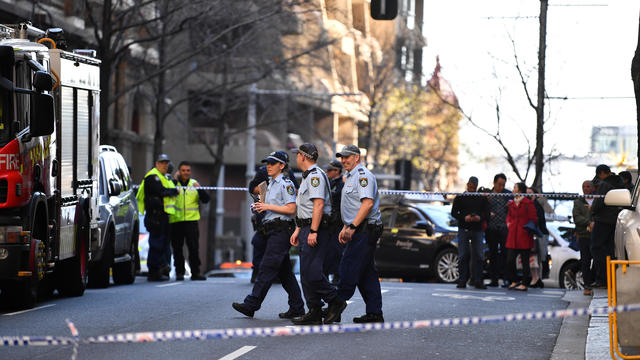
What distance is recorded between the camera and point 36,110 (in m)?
12.6

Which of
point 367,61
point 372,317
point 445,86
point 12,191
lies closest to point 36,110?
point 12,191

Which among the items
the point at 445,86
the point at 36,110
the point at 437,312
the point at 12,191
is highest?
the point at 445,86

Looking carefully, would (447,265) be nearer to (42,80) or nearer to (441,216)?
(441,216)

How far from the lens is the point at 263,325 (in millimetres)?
12031

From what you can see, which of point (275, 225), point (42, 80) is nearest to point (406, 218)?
point (275, 225)

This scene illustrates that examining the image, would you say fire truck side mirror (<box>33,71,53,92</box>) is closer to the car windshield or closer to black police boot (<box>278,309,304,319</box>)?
black police boot (<box>278,309,304,319</box>)

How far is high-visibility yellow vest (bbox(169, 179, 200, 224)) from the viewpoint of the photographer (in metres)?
20.4

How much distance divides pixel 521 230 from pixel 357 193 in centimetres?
826

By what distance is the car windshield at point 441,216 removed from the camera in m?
23.5

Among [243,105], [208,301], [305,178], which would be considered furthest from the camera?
[243,105]

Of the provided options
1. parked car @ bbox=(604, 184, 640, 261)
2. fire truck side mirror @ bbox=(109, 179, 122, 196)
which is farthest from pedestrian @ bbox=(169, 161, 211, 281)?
parked car @ bbox=(604, 184, 640, 261)

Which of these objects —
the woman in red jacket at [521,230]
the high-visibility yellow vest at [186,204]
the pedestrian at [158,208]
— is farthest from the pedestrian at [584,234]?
the pedestrian at [158,208]

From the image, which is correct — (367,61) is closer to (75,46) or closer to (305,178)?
(75,46)

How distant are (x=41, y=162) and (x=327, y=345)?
4.52 m
